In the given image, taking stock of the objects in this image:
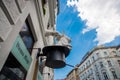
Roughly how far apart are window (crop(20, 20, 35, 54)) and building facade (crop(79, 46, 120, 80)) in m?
31.2

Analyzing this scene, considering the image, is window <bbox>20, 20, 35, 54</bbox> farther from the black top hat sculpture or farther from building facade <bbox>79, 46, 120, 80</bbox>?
building facade <bbox>79, 46, 120, 80</bbox>

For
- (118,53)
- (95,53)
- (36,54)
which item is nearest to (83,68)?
(95,53)

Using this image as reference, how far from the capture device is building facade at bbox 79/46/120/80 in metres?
31.4

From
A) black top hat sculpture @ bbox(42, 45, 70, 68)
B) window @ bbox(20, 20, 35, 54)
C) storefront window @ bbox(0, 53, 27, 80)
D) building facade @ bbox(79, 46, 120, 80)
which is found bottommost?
storefront window @ bbox(0, 53, 27, 80)

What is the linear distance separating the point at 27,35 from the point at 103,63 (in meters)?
33.0

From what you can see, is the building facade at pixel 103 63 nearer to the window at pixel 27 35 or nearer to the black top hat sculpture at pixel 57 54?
the window at pixel 27 35

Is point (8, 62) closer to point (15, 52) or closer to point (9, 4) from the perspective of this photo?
point (15, 52)

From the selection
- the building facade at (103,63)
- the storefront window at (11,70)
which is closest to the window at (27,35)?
the storefront window at (11,70)

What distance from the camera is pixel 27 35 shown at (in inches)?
137

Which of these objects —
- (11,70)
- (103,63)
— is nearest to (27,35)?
(11,70)

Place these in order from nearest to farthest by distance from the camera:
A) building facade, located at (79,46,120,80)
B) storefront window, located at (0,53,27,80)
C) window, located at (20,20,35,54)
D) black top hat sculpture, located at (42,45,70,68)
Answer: storefront window, located at (0,53,27,80) → black top hat sculpture, located at (42,45,70,68) → window, located at (20,20,35,54) → building facade, located at (79,46,120,80)

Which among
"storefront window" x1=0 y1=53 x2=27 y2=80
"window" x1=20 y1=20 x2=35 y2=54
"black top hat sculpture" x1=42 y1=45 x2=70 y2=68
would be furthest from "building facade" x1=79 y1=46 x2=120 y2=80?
"storefront window" x1=0 y1=53 x2=27 y2=80

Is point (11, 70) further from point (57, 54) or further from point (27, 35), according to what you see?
point (27, 35)

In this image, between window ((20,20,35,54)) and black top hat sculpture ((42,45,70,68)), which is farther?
window ((20,20,35,54))
